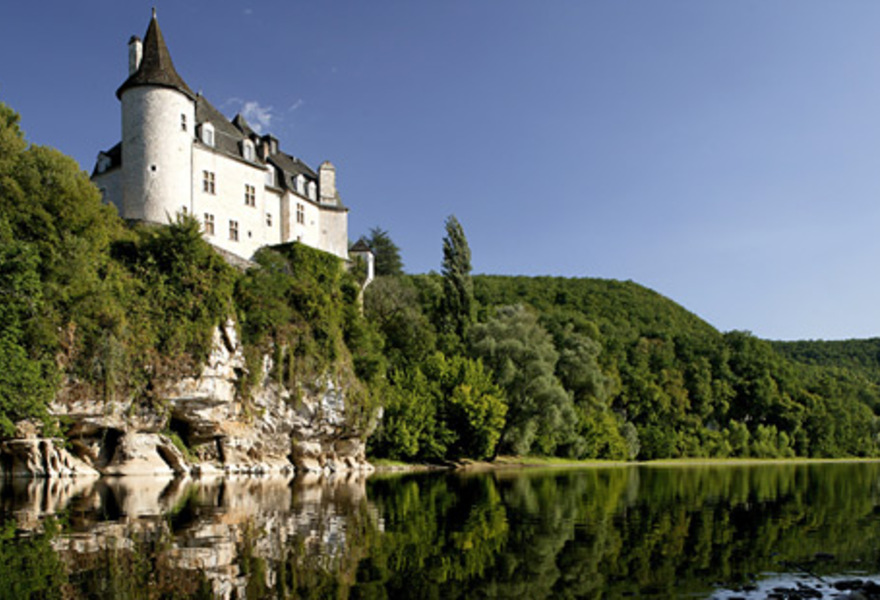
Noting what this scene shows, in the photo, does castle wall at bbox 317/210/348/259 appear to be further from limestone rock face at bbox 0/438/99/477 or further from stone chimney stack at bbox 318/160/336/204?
limestone rock face at bbox 0/438/99/477

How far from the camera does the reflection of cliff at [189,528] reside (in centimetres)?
1309

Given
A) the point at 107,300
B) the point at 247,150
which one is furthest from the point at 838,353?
the point at 107,300

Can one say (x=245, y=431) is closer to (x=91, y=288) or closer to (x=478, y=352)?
(x=91, y=288)

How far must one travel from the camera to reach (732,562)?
52.2ft

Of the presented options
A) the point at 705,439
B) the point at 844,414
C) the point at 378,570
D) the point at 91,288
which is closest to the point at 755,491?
the point at 378,570

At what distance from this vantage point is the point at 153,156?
4631 cm

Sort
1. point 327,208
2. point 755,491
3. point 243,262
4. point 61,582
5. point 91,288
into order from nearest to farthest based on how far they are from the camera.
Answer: point 61,582 → point 755,491 → point 91,288 → point 243,262 → point 327,208

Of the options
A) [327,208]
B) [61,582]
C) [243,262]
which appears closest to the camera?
[61,582]

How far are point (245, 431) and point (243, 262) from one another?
37.8ft

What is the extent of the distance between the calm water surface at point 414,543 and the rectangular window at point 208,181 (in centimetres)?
2351

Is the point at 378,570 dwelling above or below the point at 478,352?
below

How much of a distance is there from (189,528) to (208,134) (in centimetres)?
3661

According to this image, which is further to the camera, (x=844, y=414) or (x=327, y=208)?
(x=844, y=414)

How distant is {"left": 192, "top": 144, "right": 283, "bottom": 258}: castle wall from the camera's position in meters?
48.5
